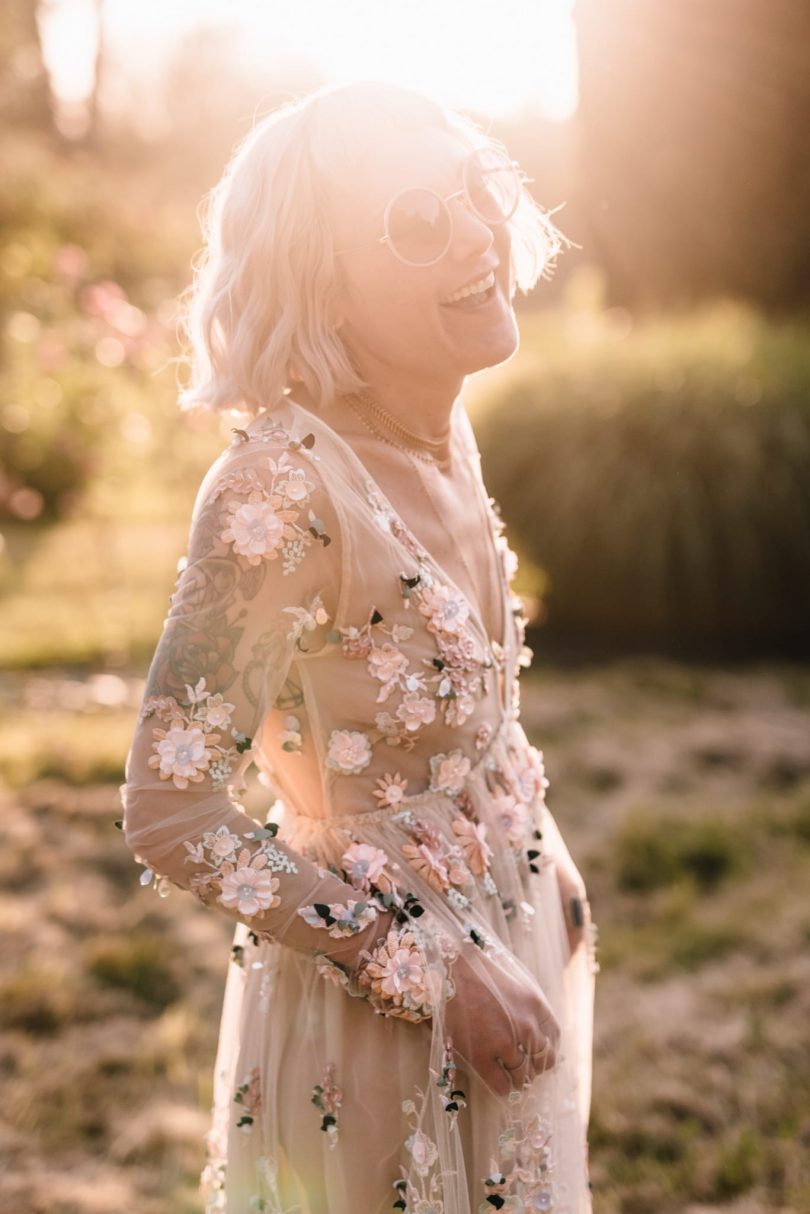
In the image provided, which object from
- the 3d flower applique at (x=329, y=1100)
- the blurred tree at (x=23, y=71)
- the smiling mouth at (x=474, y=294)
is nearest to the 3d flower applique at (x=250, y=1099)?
the 3d flower applique at (x=329, y=1100)

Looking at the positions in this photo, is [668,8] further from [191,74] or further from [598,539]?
[191,74]

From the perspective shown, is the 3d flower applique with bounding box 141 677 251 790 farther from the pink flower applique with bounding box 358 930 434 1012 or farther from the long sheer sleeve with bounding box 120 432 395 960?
the pink flower applique with bounding box 358 930 434 1012

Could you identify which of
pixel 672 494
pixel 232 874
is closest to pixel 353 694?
pixel 232 874

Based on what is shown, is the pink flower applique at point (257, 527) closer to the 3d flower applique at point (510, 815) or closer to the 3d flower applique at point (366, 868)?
the 3d flower applique at point (366, 868)

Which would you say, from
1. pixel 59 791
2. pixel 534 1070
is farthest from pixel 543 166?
pixel 534 1070

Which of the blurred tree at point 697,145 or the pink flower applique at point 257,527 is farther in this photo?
the blurred tree at point 697,145

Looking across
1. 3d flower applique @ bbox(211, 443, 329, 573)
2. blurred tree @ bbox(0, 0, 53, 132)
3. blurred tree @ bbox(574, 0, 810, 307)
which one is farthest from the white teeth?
blurred tree @ bbox(0, 0, 53, 132)

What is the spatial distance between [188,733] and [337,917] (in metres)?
0.25

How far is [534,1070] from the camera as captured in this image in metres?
1.33

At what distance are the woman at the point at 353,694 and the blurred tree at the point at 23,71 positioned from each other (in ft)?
57.6

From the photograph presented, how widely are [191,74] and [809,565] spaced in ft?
65.8

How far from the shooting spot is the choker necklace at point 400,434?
4.58 ft

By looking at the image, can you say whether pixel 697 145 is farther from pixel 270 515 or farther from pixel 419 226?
pixel 270 515

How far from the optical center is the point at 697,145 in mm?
7914
